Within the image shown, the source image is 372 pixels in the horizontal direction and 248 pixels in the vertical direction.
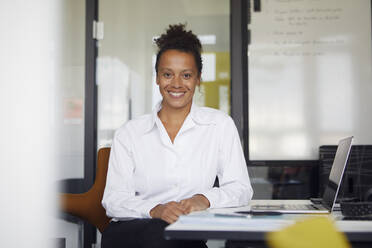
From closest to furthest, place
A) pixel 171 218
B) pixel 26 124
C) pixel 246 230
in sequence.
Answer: pixel 26 124
pixel 246 230
pixel 171 218

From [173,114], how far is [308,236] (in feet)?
6.10

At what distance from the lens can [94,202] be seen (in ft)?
9.96

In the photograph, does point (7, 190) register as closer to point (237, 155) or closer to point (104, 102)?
point (237, 155)

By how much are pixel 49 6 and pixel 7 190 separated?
37 centimetres

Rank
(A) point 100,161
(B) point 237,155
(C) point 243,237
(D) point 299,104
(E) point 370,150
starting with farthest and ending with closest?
(D) point 299,104 < (E) point 370,150 < (A) point 100,161 < (B) point 237,155 < (C) point 243,237

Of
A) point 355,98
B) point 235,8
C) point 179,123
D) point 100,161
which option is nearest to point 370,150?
point 355,98

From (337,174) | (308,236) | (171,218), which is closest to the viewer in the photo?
(308,236)

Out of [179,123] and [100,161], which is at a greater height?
[179,123]

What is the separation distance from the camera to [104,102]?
3.80 meters

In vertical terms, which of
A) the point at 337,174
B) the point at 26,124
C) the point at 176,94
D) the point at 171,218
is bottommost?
the point at 171,218

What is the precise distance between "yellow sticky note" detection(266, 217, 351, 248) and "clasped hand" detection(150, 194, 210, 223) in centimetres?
107

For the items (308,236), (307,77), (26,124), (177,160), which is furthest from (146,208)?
(307,77)

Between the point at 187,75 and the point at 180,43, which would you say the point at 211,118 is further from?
the point at 180,43

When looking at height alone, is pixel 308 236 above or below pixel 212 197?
above
